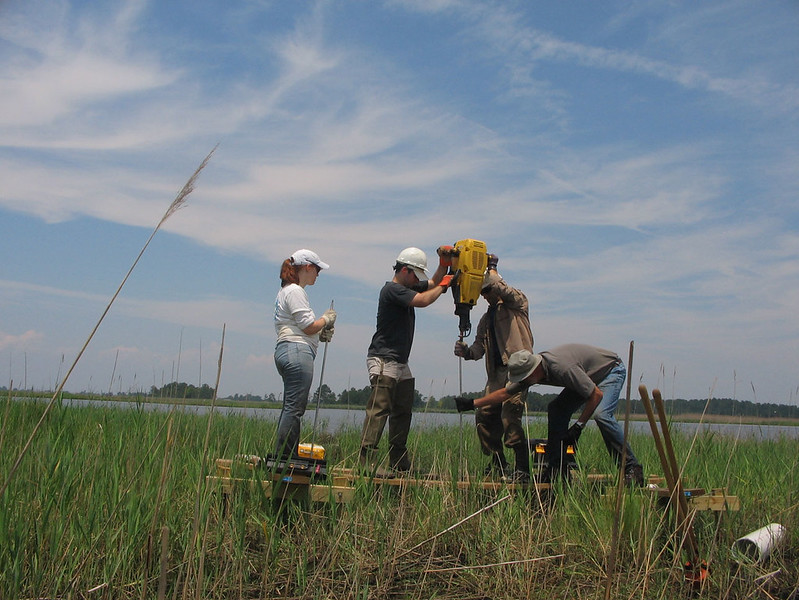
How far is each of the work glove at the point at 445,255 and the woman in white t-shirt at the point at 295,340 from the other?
100cm

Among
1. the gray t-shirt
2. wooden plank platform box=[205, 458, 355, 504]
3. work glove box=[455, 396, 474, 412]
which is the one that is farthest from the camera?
work glove box=[455, 396, 474, 412]

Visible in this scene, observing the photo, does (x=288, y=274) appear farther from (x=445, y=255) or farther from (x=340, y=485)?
(x=340, y=485)

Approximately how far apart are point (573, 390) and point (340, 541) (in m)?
2.31

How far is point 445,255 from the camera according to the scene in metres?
5.39

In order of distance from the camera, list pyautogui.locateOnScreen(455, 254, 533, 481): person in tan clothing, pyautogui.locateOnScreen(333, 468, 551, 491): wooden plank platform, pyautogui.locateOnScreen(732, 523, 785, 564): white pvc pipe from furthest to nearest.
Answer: pyautogui.locateOnScreen(455, 254, 533, 481): person in tan clothing
pyautogui.locateOnScreen(333, 468, 551, 491): wooden plank platform
pyautogui.locateOnScreen(732, 523, 785, 564): white pvc pipe

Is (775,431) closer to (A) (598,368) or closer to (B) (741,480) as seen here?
(B) (741,480)

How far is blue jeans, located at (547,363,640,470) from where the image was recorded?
16.1 feet

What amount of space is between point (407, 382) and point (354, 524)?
1.69 metres

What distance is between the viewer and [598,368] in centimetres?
512

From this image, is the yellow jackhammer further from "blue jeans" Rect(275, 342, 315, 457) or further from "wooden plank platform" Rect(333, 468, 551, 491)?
"blue jeans" Rect(275, 342, 315, 457)

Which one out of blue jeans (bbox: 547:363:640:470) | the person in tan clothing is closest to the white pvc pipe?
blue jeans (bbox: 547:363:640:470)

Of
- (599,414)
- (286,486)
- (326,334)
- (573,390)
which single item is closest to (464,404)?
(573,390)

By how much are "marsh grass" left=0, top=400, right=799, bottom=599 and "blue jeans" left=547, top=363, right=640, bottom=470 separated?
0.55 metres

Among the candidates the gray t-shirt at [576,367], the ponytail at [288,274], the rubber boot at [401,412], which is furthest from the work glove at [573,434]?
the ponytail at [288,274]
